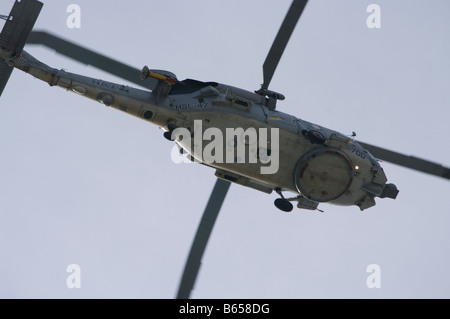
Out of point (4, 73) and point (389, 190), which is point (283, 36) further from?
point (4, 73)

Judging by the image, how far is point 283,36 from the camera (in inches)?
715

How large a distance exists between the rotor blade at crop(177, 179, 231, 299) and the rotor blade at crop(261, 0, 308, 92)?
12.5ft

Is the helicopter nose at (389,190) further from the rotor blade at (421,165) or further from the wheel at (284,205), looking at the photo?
the wheel at (284,205)

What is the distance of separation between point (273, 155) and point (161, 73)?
4060 millimetres

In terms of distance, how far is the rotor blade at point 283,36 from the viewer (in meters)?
17.9

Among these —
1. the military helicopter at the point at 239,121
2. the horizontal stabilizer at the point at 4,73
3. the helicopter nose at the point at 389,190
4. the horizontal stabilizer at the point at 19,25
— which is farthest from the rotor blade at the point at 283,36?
the horizontal stabilizer at the point at 4,73

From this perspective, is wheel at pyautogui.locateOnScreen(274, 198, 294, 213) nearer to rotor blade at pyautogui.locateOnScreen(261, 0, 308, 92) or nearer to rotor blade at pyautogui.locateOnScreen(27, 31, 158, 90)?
rotor blade at pyautogui.locateOnScreen(261, 0, 308, 92)

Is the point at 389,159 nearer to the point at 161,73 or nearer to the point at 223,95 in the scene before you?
the point at 223,95

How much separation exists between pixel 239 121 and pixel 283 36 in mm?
2697

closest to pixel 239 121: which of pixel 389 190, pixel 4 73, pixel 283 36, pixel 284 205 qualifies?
pixel 283 36
